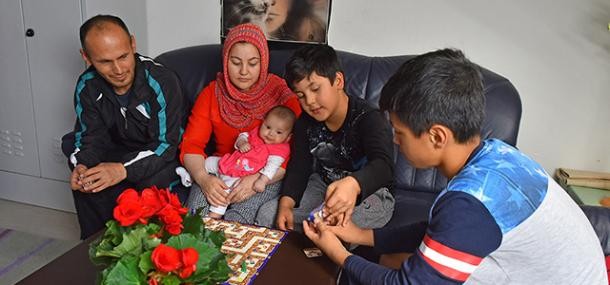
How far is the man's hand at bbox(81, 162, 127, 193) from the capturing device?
1829mm

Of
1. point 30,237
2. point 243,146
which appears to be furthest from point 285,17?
point 30,237

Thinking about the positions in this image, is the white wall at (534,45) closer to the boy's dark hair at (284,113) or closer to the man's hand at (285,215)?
the boy's dark hair at (284,113)

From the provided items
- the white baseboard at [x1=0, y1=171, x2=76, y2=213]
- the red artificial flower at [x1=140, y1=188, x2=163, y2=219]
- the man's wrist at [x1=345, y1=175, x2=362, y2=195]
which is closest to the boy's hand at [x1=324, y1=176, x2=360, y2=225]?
the man's wrist at [x1=345, y1=175, x2=362, y2=195]

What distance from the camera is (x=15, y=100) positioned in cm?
262

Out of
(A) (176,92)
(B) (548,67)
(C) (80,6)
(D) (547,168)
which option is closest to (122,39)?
(A) (176,92)

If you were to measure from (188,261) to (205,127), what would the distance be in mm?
1190

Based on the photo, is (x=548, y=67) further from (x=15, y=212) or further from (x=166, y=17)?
(x=15, y=212)

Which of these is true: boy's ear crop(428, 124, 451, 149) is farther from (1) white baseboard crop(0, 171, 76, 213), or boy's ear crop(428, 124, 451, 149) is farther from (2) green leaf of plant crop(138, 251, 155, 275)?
(1) white baseboard crop(0, 171, 76, 213)

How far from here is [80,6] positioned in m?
2.36

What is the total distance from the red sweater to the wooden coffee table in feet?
2.31

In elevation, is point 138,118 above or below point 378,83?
below

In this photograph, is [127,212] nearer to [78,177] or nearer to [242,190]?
[242,190]

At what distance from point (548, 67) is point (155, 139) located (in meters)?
1.80

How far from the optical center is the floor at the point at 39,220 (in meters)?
2.50
